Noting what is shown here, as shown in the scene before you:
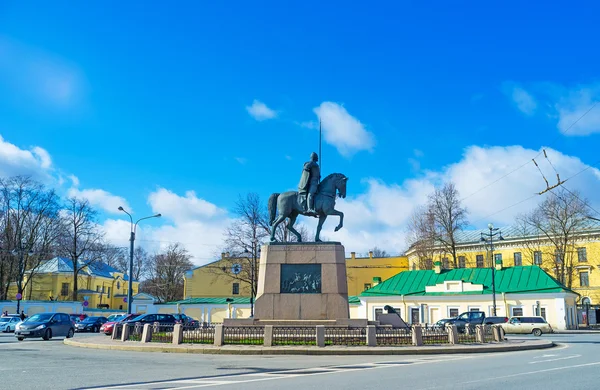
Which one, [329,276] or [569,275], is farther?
[569,275]

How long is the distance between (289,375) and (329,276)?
10.7m

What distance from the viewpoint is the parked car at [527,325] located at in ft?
123

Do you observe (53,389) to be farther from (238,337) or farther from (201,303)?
(201,303)

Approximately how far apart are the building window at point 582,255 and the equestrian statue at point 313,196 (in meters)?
46.3

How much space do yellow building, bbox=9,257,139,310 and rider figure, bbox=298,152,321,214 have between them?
49.9 meters

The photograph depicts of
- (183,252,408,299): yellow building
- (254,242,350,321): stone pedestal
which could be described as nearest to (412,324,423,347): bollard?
(254,242,350,321): stone pedestal

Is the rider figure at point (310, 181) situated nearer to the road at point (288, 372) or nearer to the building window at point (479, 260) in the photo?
the road at point (288, 372)

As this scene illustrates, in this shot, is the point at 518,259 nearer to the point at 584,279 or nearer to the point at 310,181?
the point at 584,279

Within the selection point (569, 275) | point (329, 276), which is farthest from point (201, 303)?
point (569, 275)

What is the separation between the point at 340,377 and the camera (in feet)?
38.7

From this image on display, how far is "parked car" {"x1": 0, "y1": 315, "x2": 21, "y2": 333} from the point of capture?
122 ft

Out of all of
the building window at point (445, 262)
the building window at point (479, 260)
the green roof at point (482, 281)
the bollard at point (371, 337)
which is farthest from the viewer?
the building window at point (479, 260)

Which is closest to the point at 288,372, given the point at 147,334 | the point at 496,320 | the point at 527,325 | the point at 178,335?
the point at 178,335

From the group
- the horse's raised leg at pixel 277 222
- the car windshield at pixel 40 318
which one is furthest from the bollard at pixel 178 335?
the car windshield at pixel 40 318
